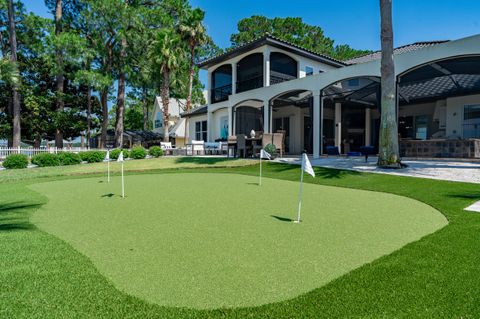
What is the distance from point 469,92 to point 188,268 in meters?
18.9

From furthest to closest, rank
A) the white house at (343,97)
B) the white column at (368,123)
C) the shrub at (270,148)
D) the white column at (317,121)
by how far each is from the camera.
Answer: the white column at (368,123) → the white column at (317,121) → the shrub at (270,148) → the white house at (343,97)

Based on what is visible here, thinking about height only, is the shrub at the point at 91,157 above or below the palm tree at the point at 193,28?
below

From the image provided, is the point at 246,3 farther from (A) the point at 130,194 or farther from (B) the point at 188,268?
(B) the point at 188,268

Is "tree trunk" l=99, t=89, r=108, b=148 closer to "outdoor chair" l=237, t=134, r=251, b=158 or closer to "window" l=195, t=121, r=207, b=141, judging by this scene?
"window" l=195, t=121, r=207, b=141

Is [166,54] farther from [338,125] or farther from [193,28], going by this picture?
[338,125]

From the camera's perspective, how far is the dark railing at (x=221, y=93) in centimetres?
2305

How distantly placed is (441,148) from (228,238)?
1303 centimetres

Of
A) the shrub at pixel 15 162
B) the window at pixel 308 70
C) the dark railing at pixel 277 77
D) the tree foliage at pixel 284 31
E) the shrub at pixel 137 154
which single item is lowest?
the shrub at pixel 15 162

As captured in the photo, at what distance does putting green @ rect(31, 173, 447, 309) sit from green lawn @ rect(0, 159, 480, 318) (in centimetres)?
12

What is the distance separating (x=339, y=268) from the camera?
102 inches

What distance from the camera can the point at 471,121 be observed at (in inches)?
631

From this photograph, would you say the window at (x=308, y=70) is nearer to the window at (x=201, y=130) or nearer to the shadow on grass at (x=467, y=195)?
the window at (x=201, y=130)

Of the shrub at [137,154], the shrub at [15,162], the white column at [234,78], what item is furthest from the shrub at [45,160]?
the white column at [234,78]

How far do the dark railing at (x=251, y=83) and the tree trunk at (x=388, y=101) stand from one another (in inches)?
399
